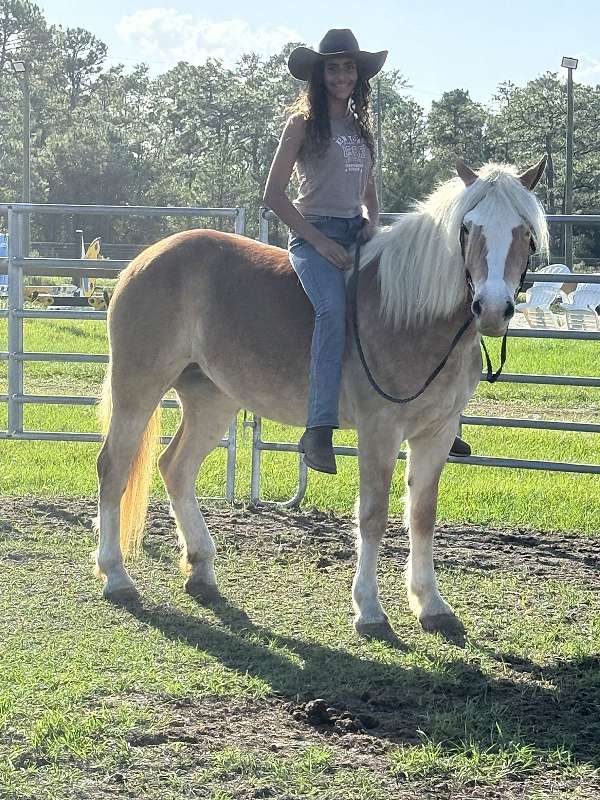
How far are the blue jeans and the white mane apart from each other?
0.20 m

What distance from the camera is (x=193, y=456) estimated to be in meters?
5.89

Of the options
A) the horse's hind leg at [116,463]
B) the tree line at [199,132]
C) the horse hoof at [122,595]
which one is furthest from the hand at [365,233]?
the tree line at [199,132]

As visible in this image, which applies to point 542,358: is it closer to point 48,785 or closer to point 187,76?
point 48,785

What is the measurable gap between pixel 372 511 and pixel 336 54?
214 cm

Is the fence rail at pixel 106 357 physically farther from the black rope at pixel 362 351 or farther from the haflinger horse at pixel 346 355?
the black rope at pixel 362 351

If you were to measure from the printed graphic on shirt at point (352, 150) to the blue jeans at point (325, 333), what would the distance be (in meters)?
0.46

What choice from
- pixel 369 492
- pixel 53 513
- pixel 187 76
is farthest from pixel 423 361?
pixel 187 76

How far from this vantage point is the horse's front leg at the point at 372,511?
488 centimetres

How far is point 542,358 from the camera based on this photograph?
1560cm

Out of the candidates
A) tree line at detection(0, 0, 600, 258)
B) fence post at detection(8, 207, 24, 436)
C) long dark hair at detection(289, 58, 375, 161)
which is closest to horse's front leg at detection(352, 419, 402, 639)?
long dark hair at detection(289, 58, 375, 161)

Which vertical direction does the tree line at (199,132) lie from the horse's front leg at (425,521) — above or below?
above

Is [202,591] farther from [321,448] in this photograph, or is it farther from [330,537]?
[330,537]

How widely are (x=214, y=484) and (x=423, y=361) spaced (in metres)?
3.68

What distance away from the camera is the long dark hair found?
5.02m
